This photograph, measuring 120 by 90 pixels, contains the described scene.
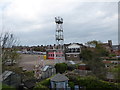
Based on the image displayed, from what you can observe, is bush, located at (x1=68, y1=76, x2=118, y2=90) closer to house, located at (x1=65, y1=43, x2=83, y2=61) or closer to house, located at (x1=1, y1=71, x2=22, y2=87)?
house, located at (x1=1, y1=71, x2=22, y2=87)

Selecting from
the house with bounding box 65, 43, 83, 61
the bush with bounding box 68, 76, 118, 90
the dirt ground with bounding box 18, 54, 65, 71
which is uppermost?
the house with bounding box 65, 43, 83, 61

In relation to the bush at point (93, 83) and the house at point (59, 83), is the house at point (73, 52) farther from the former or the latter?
the house at point (59, 83)

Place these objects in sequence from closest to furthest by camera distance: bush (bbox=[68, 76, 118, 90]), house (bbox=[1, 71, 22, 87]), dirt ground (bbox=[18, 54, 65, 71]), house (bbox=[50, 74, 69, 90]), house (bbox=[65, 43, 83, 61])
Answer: house (bbox=[1, 71, 22, 87]), bush (bbox=[68, 76, 118, 90]), house (bbox=[50, 74, 69, 90]), dirt ground (bbox=[18, 54, 65, 71]), house (bbox=[65, 43, 83, 61])

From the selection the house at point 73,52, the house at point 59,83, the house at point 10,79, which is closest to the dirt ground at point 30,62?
the house at point 10,79

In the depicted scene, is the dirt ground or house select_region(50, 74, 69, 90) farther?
the dirt ground

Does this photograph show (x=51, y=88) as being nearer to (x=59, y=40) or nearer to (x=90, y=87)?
(x=90, y=87)

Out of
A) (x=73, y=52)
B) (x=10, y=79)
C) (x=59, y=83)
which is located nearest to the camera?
(x=10, y=79)

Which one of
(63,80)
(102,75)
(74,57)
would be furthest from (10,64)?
(74,57)

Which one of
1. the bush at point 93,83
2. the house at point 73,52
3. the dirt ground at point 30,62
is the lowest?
the bush at point 93,83

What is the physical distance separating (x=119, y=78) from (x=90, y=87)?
1860 millimetres

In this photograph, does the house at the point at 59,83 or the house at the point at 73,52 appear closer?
the house at the point at 59,83

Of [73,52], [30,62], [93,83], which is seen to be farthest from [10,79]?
[73,52]

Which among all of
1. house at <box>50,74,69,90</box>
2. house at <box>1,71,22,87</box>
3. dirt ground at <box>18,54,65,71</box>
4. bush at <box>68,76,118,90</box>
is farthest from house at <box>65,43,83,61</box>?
house at <box>1,71,22,87</box>

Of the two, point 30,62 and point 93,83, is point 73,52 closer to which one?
point 30,62
